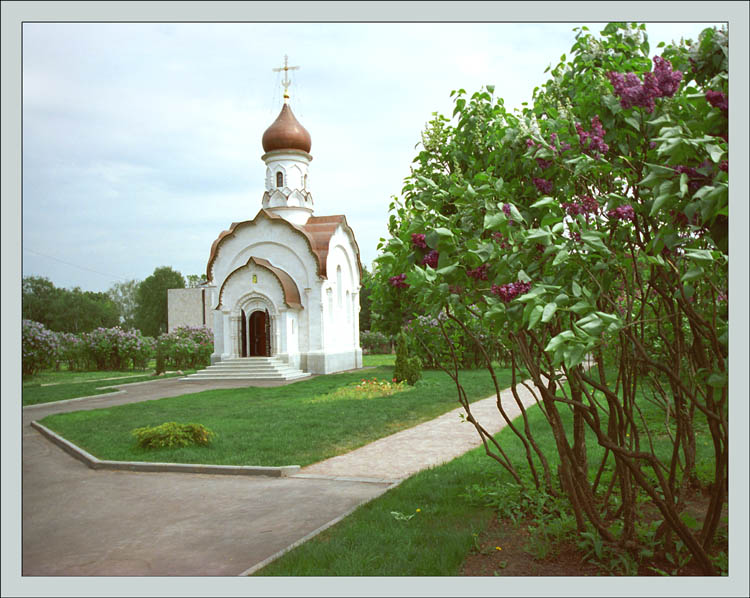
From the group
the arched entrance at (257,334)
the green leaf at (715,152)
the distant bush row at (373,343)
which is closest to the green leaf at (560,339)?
the green leaf at (715,152)

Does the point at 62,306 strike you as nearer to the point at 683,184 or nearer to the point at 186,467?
the point at 186,467

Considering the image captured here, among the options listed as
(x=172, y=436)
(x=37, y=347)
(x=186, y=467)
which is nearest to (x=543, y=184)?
(x=37, y=347)

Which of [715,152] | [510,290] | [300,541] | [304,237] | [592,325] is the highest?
[304,237]

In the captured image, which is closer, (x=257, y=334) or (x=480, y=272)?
(x=480, y=272)

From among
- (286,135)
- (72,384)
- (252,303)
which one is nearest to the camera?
(72,384)

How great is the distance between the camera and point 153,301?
695cm

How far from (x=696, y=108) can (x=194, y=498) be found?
4.82m

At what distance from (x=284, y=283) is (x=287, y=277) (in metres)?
0.67

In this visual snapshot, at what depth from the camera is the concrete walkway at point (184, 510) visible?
387 cm

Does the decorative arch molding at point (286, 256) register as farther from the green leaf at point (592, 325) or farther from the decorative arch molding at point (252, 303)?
the green leaf at point (592, 325)

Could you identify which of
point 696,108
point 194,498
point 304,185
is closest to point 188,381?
point 304,185

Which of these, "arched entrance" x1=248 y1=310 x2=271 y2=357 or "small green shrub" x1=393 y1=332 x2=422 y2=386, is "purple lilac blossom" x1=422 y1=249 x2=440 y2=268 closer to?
"small green shrub" x1=393 y1=332 x2=422 y2=386

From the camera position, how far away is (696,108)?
104 inches

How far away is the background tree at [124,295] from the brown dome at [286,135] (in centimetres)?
1889
